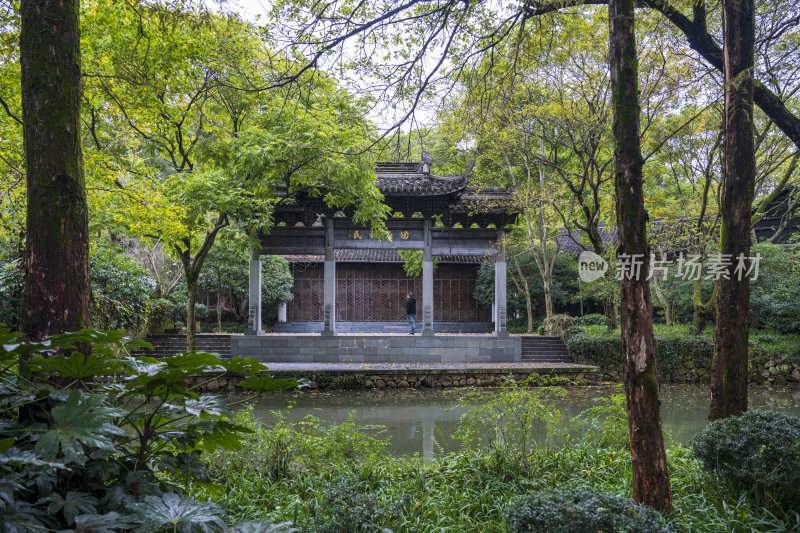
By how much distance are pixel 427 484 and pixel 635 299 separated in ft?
6.30

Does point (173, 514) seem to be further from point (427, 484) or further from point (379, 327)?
point (379, 327)

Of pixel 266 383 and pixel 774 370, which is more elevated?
pixel 266 383

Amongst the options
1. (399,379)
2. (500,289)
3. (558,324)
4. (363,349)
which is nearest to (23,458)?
(399,379)

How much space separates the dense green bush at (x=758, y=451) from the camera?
2.95 meters

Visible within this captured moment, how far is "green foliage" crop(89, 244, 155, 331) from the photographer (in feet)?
36.3

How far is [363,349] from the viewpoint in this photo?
1232 centimetres

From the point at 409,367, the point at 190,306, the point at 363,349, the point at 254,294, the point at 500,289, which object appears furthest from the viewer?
the point at 500,289

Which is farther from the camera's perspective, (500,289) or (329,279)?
(500,289)

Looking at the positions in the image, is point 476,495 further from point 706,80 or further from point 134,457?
point 706,80

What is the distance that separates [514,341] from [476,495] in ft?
32.0

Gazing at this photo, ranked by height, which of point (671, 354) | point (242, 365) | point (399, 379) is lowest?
point (399, 379)

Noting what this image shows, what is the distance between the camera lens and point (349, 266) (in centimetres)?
1920

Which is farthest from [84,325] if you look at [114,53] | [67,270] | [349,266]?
[349,266]

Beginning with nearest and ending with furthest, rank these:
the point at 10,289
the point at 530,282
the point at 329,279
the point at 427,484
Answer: the point at 427,484
the point at 10,289
the point at 329,279
the point at 530,282
